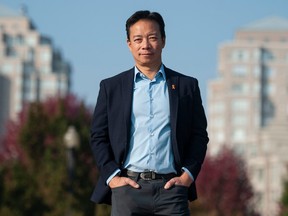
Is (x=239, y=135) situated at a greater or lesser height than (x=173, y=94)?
lesser

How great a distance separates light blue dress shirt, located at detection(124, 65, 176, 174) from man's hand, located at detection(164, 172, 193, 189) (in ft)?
0.31

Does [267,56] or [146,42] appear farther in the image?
[267,56]

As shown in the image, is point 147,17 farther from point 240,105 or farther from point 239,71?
point 240,105

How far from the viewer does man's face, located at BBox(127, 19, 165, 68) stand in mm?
8117

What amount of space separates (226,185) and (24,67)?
346 feet

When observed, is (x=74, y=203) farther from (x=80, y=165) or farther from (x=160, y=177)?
(x=160, y=177)

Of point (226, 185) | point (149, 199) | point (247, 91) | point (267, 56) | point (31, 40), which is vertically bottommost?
point (247, 91)

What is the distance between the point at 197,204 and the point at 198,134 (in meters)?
40.8

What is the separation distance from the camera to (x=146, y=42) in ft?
26.6

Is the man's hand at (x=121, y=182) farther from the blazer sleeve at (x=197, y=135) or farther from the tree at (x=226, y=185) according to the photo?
the tree at (x=226, y=185)

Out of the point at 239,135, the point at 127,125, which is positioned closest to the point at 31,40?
the point at 239,135

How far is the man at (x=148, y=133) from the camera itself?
798 cm

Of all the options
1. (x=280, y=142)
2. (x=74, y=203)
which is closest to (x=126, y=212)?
(x=74, y=203)

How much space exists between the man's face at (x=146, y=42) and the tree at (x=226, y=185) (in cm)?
6338
